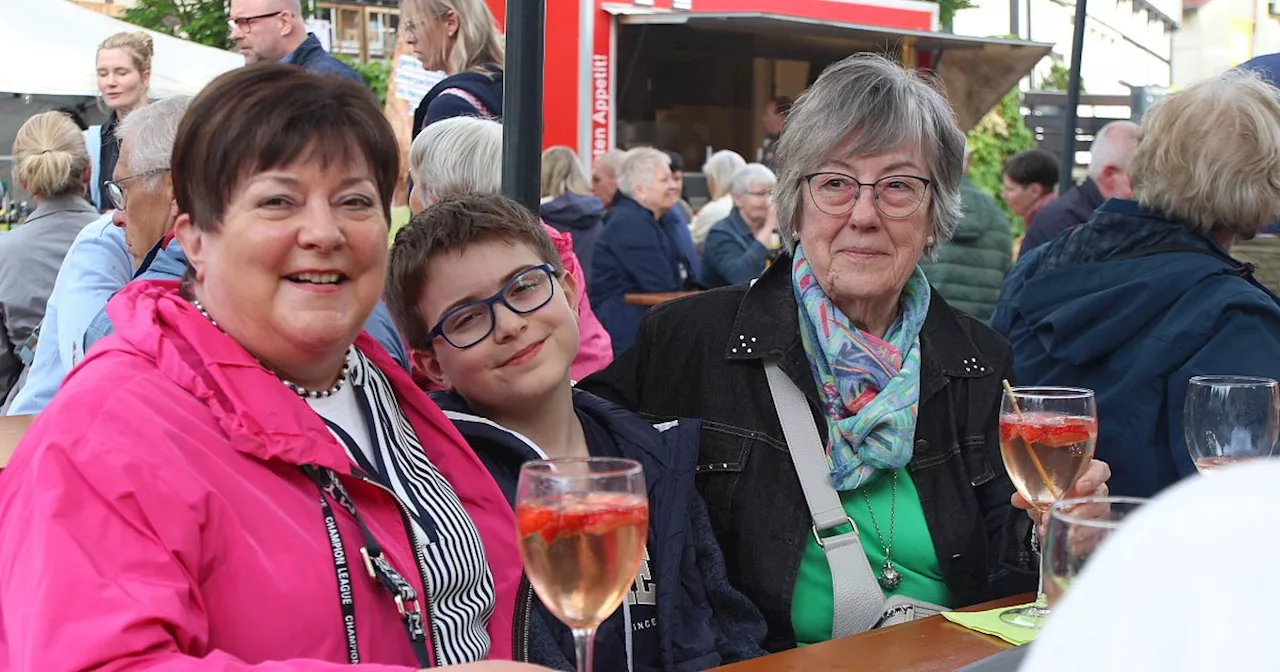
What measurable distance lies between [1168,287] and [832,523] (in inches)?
48.5

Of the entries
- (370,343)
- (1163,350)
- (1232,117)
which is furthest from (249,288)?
(1232,117)

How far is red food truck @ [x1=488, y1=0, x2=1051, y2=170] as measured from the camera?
34.0ft

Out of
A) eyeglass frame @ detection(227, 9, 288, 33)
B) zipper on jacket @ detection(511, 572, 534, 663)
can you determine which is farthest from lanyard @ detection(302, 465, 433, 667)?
eyeglass frame @ detection(227, 9, 288, 33)

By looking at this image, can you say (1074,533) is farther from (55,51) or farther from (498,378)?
(55,51)

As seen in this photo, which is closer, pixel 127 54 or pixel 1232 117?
pixel 1232 117

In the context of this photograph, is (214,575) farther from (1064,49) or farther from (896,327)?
(1064,49)

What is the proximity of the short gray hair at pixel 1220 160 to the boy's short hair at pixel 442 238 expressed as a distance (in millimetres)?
1788

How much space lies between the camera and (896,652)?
6.61ft

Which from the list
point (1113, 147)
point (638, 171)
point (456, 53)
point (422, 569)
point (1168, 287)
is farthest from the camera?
point (638, 171)

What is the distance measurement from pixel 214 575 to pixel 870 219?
1.57 meters

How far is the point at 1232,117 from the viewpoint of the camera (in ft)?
11.0

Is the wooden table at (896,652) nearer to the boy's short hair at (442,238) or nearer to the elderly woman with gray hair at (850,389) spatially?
the elderly woman with gray hair at (850,389)

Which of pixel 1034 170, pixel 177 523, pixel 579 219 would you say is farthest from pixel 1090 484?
pixel 1034 170

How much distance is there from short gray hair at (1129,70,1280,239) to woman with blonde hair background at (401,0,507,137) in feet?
6.56
